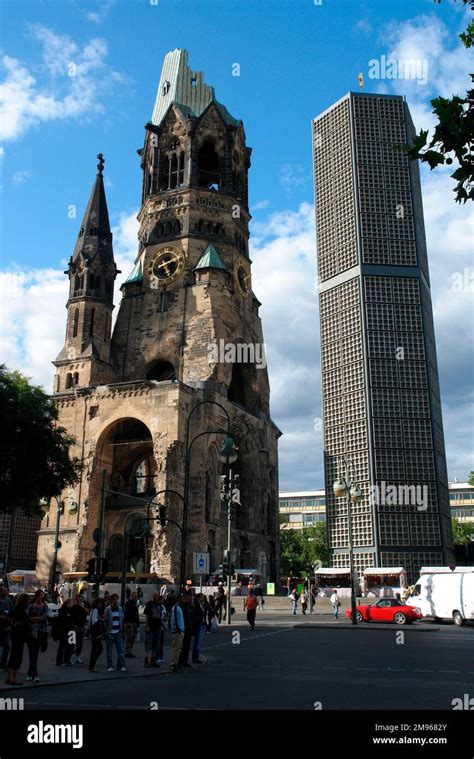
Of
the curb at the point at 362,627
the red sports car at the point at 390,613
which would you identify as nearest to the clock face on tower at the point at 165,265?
the red sports car at the point at 390,613

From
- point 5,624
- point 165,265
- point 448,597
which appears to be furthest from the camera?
point 165,265

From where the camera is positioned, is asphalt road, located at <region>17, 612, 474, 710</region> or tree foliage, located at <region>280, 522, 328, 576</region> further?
tree foliage, located at <region>280, 522, 328, 576</region>

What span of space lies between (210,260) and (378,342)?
57.3ft

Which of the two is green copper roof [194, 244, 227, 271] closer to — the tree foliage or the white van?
the white van

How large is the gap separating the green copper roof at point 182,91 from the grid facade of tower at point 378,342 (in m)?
12.9

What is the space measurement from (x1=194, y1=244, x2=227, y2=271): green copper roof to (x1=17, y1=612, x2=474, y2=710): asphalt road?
4033 cm

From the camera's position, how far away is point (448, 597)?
3152 centimetres

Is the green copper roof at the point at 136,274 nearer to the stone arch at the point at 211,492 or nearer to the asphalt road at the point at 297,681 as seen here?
the stone arch at the point at 211,492

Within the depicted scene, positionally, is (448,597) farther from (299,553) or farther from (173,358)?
(299,553)

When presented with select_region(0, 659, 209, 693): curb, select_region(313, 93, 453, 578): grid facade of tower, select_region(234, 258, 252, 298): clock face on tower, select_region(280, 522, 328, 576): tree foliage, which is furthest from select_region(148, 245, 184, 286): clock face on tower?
select_region(280, 522, 328, 576): tree foliage

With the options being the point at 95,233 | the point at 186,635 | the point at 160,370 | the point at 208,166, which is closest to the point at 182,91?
the point at 208,166

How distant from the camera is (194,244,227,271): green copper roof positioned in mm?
57938

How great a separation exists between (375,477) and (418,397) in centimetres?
861
